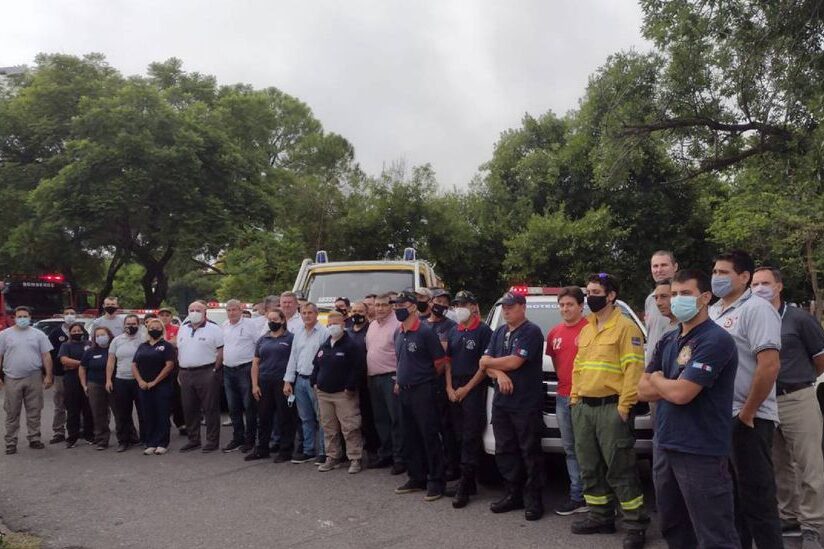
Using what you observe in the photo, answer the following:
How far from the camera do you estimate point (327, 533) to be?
5770mm

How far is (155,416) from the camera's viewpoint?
9.29 meters

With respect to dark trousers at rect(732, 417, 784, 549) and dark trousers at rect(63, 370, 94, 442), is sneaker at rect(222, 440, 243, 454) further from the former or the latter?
dark trousers at rect(732, 417, 784, 549)

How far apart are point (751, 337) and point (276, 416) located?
5.74 metres

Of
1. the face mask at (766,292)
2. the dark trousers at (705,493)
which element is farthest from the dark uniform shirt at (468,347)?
the dark trousers at (705,493)

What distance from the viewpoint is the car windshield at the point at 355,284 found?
10.3 metres

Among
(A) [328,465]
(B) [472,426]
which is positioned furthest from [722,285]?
(A) [328,465]

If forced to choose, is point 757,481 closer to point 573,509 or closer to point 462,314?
point 573,509

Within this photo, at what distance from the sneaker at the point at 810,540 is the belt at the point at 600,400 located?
61.9 inches

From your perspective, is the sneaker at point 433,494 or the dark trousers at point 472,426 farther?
the sneaker at point 433,494

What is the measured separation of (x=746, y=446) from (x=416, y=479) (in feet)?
10.9

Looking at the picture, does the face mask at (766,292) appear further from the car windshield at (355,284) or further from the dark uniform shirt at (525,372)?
the car windshield at (355,284)

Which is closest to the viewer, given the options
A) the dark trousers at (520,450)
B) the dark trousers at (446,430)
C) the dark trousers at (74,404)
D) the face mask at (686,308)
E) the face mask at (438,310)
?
the face mask at (686,308)

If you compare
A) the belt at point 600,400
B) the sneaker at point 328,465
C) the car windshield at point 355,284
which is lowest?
the sneaker at point 328,465

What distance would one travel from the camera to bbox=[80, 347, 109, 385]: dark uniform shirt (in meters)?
9.77
